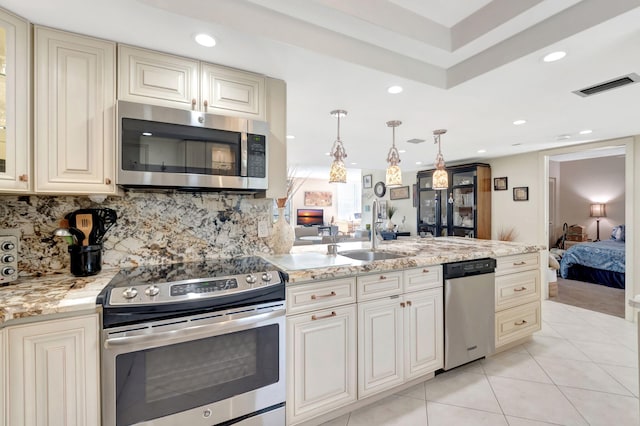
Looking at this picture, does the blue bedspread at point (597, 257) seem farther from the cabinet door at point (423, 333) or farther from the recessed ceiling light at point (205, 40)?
the recessed ceiling light at point (205, 40)

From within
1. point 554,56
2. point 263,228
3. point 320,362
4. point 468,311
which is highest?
point 554,56

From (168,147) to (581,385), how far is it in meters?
3.25

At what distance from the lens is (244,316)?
148cm

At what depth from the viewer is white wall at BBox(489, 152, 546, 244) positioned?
4.55m

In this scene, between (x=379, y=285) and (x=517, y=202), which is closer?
(x=379, y=285)

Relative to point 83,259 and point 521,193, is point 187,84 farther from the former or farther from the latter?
point 521,193

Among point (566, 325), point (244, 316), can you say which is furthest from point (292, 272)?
point (566, 325)

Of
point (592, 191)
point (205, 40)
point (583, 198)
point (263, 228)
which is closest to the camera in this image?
point (205, 40)

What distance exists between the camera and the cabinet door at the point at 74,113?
1.44 m

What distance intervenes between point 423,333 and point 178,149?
2.00 meters

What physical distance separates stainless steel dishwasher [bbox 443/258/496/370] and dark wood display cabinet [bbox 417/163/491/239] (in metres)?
2.88

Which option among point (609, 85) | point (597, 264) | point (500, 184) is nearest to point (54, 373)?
point (609, 85)

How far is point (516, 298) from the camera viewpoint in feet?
8.71

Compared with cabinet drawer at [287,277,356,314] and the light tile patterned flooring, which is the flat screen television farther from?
cabinet drawer at [287,277,356,314]
